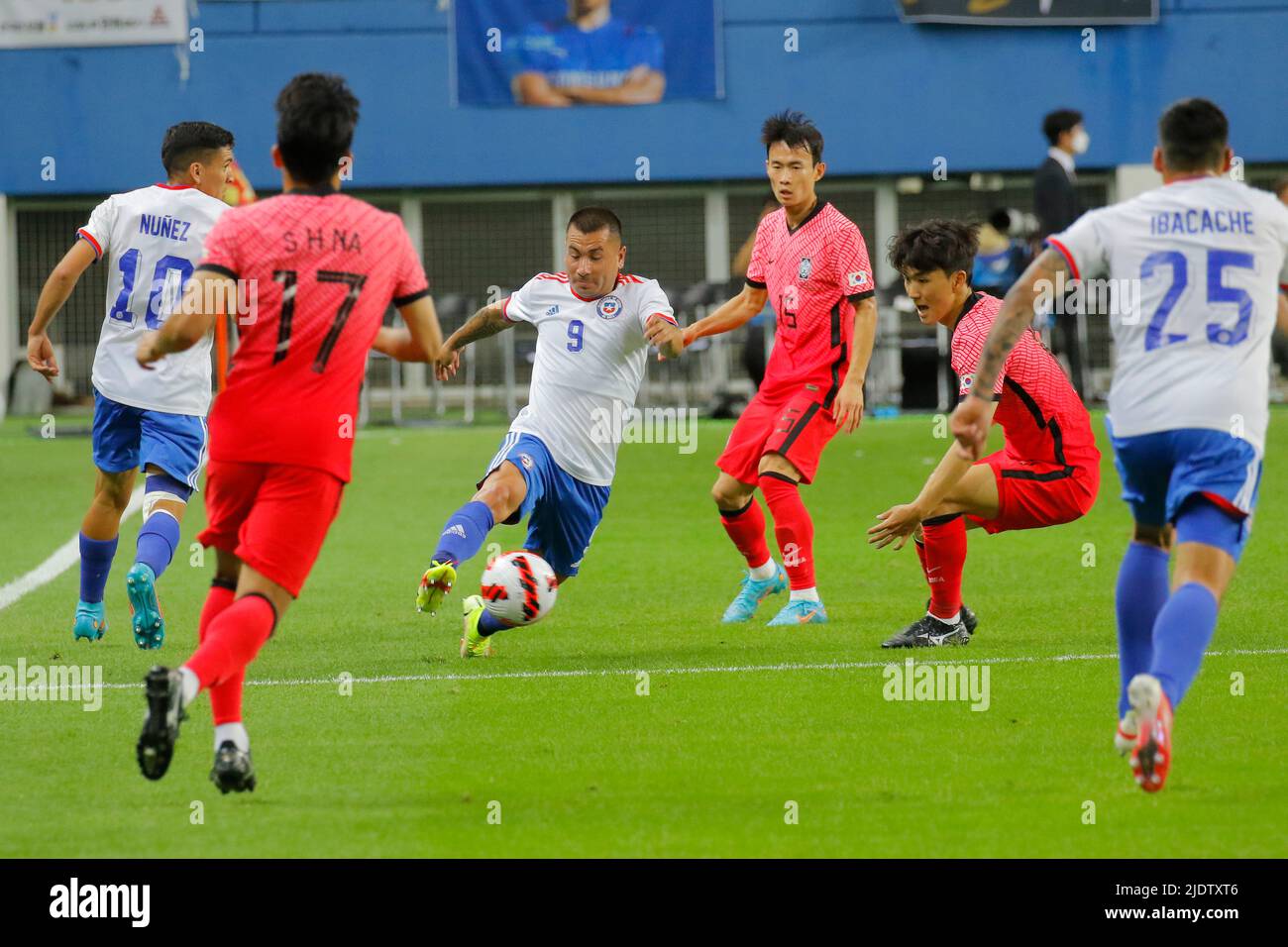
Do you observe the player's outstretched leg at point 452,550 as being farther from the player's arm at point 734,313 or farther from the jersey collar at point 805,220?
the jersey collar at point 805,220

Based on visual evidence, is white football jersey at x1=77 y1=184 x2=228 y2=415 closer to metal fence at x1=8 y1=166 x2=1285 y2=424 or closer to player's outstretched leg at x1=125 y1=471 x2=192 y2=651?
player's outstretched leg at x1=125 y1=471 x2=192 y2=651

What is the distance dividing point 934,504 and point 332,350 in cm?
259

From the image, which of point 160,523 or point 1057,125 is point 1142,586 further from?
point 1057,125

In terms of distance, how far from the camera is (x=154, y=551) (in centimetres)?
841

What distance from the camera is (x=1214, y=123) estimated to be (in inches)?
217

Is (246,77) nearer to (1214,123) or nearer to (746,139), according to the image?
(746,139)

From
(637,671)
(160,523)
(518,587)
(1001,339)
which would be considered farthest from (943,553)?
(160,523)

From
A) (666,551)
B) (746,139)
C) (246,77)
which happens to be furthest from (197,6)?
(666,551)

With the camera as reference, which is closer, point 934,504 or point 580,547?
point 934,504

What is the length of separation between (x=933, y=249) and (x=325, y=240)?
3249mm

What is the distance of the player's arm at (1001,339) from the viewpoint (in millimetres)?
5426

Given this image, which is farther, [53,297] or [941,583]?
[53,297]

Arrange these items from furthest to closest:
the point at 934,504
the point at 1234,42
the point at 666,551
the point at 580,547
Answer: the point at 1234,42
the point at 666,551
the point at 580,547
the point at 934,504

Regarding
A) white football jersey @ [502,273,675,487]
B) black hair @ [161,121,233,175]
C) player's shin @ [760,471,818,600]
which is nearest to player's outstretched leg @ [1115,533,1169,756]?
white football jersey @ [502,273,675,487]
